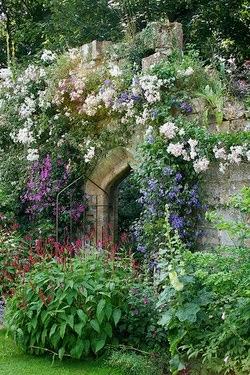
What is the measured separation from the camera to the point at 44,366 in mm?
4969

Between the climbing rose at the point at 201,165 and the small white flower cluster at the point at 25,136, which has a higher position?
the small white flower cluster at the point at 25,136

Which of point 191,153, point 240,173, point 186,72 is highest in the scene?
point 186,72

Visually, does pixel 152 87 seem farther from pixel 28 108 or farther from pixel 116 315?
pixel 116 315

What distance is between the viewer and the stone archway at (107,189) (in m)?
7.68

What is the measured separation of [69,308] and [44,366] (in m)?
0.50

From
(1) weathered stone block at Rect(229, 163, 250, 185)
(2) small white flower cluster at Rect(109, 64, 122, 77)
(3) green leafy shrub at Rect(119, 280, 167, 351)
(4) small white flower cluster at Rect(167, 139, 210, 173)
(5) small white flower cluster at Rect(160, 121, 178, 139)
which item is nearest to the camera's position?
(3) green leafy shrub at Rect(119, 280, 167, 351)

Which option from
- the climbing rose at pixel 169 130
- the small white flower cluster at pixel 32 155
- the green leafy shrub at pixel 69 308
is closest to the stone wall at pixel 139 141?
the climbing rose at pixel 169 130

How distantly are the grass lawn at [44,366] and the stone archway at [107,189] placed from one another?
2634 mm

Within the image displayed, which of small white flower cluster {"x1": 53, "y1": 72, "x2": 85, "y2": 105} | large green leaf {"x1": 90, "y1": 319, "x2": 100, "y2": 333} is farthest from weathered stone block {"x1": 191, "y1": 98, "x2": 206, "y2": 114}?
large green leaf {"x1": 90, "y1": 319, "x2": 100, "y2": 333}

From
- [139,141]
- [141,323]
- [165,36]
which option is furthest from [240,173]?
[165,36]

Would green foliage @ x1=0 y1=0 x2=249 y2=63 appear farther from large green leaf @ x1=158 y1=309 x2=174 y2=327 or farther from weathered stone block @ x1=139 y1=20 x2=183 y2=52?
large green leaf @ x1=158 y1=309 x2=174 y2=327

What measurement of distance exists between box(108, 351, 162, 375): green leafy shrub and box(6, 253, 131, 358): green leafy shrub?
0.17 m

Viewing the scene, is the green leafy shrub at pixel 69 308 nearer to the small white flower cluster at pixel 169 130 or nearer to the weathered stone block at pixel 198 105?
the small white flower cluster at pixel 169 130

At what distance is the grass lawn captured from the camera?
15.8ft
